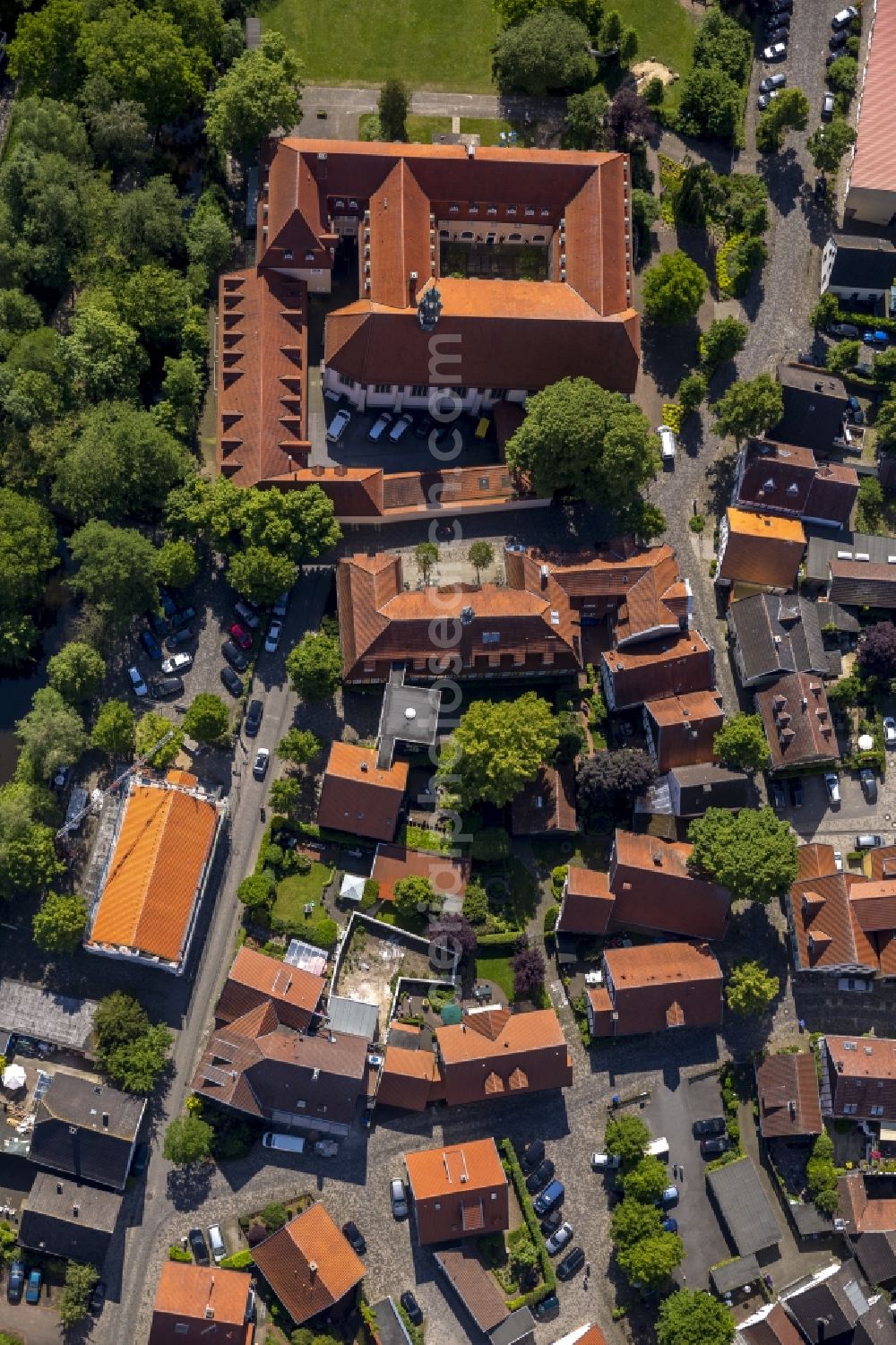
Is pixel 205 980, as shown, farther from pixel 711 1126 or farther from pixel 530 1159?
pixel 711 1126

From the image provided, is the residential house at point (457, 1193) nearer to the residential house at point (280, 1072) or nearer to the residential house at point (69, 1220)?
the residential house at point (280, 1072)

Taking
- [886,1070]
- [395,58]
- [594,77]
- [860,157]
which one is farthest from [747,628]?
[395,58]

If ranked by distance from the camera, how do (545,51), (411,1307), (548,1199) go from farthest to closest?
(545,51), (548,1199), (411,1307)

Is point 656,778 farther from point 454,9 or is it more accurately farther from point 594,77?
point 454,9

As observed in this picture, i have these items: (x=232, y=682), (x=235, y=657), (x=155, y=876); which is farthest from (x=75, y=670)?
(x=155, y=876)

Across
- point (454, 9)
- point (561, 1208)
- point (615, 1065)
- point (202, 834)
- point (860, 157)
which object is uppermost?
point (454, 9)

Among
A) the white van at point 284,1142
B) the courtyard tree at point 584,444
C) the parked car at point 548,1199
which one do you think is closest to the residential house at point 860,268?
the courtyard tree at point 584,444
